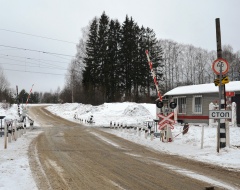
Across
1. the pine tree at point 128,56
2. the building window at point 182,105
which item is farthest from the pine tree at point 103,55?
the building window at point 182,105

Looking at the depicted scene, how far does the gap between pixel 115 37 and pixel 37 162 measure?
51.5 meters

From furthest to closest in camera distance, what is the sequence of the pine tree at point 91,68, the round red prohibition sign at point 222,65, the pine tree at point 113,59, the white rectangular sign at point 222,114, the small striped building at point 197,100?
the pine tree at point 113,59
the pine tree at point 91,68
the small striped building at point 197,100
the round red prohibition sign at point 222,65
the white rectangular sign at point 222,114

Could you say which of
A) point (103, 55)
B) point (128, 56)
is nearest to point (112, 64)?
point (103, 55)

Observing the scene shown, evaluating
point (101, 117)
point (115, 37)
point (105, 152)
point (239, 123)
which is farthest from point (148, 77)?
point (105, 152)

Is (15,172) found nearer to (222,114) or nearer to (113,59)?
(222,114)

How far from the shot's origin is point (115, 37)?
6041cm

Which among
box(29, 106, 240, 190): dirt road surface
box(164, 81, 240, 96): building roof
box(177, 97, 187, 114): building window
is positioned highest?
box(164, 81, 240, 96): building roof

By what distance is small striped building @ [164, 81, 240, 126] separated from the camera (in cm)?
2670

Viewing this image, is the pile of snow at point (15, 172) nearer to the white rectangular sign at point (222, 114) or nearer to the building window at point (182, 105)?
the white rectangular sign at point (222, 114)

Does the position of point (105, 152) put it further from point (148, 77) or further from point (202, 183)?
point (148, 77)

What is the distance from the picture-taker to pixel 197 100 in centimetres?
2895

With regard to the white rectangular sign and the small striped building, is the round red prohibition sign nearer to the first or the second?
the white rectangular sign

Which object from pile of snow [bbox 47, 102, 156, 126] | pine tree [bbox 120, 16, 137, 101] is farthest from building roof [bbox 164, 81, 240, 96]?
pine tree [bbox 120, 16, 137, 101]

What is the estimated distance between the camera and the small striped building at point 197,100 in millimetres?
26700
